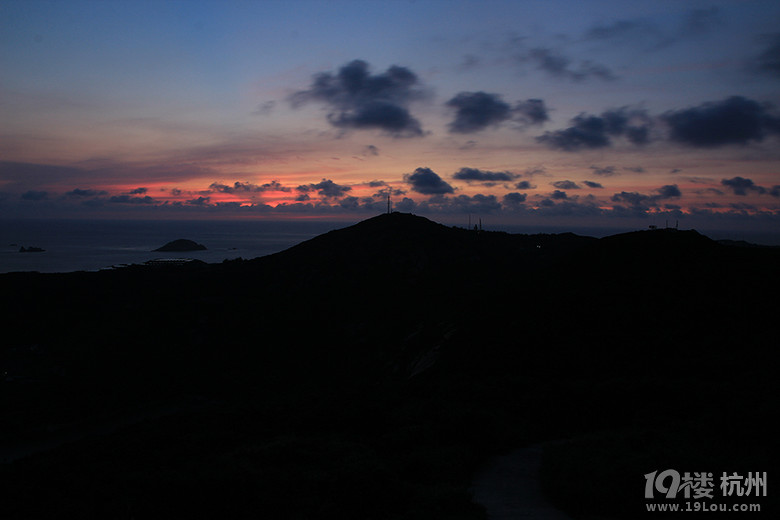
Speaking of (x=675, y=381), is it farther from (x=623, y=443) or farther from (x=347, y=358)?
(x=347, y=358)

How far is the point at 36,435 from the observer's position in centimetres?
2919

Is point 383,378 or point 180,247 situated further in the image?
point 180,247

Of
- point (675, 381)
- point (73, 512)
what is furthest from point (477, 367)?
point (73, 512)

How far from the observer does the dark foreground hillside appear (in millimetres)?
11203

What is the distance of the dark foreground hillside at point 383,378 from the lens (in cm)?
1120

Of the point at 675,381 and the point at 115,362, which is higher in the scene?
the point at 675,381

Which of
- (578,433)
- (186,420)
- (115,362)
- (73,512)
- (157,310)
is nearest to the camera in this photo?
(73,512)

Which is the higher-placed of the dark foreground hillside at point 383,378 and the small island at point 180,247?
the small island at point 180,247

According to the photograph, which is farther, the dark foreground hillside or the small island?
the small island

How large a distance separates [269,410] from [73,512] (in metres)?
11.6

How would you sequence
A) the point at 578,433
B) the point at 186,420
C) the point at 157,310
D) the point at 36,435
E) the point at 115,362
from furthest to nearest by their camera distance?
1. the point at 157,310
2. the point at 115,362
3. the point at 36,435
4. the point at 186,420
5. the point at 578,433

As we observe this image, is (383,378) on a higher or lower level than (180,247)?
lower

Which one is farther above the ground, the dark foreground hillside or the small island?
the small island

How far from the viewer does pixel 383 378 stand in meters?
35.1
